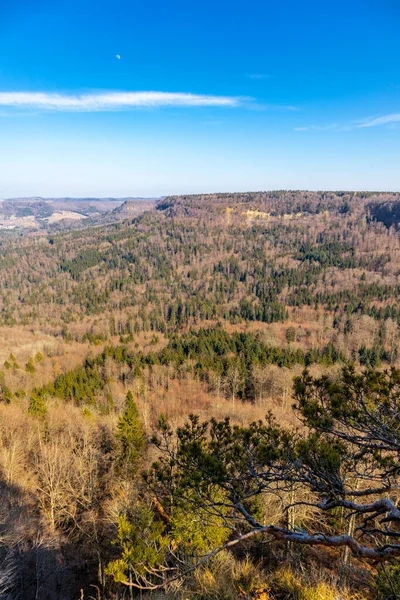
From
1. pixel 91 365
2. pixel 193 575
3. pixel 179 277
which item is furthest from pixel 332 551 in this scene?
pixel 179 277

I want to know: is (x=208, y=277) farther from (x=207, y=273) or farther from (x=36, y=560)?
(x=36, y=560)

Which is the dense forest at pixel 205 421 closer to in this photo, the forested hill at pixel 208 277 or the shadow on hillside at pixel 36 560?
the shadow on hillside at pixel 36 560

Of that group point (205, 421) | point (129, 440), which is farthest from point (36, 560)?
point (205, 421)

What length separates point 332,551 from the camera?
55.2ft

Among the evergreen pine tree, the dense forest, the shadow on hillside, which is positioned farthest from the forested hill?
the shadow on hillside

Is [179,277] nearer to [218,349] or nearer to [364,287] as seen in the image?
[364,287]

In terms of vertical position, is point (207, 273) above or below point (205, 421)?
below

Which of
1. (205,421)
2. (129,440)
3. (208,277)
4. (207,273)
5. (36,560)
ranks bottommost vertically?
(208,277)

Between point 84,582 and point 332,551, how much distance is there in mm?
13943

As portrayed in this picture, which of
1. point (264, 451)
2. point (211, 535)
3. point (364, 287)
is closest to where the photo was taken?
point (264, 451)

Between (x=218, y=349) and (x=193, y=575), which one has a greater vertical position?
(x=193, y=575)

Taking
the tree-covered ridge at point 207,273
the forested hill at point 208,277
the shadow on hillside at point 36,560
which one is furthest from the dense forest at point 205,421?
the tree-covered ridge at point 207,273

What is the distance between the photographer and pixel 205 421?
6.57 meters

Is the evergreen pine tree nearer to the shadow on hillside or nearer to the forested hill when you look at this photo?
the shadow on hillside
